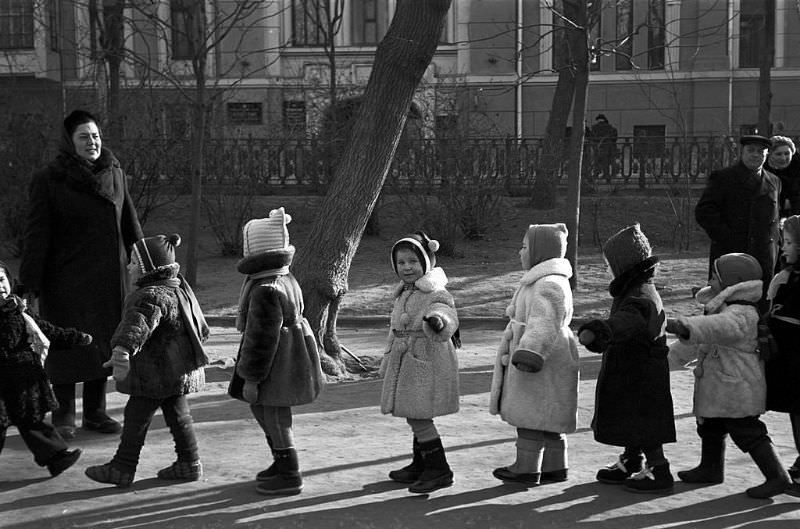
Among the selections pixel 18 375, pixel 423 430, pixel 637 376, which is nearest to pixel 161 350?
pixel 18 375

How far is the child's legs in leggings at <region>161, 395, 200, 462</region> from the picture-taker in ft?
19.1

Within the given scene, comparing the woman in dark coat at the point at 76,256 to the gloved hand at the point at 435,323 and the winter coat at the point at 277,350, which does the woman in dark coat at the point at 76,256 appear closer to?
the winter coat at the point at 277,350

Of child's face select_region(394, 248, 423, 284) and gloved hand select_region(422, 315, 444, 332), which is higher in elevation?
child's face select_region(394, 248, 423, 284)

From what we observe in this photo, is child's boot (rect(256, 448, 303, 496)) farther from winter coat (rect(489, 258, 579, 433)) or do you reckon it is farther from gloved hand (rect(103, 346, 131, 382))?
winter coat (rect(489, 258, 579, 433))

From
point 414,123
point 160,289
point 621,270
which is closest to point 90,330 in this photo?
point 160,289

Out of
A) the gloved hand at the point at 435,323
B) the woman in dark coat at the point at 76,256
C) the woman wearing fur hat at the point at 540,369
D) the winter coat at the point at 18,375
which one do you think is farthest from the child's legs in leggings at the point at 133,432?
the woman wearing fur hat at the point at 540,369

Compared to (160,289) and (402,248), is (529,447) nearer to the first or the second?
(402,248)

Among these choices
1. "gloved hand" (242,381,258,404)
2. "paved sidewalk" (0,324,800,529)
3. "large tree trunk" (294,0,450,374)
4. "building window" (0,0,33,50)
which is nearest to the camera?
"paved sidewalk" (0,324,800,529)

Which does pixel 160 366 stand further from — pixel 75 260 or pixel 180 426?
pixel 75 260

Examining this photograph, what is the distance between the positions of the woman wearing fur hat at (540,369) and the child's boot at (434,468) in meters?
0.29

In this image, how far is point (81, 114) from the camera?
6.81 m

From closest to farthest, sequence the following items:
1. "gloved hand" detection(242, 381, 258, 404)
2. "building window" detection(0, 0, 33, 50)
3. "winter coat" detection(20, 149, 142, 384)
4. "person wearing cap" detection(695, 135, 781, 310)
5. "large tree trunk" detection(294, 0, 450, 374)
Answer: "gloved hand" detection(242, 381, 258, 404) → "winter coat" detection(20, 149, 142, 384) → "person wearing cap" detection(695, 135, 781, 310) → "large tree trunk" detection(294, 0, 450, 374) → "building window" detection(0, 0, 33, 50)

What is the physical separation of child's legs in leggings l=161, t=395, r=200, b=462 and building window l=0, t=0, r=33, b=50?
27.6 m

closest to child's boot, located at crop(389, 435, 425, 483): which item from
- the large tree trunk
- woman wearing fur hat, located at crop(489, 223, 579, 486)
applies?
woman wearing fur hat, located at crop(489, 223, 579, 486)
